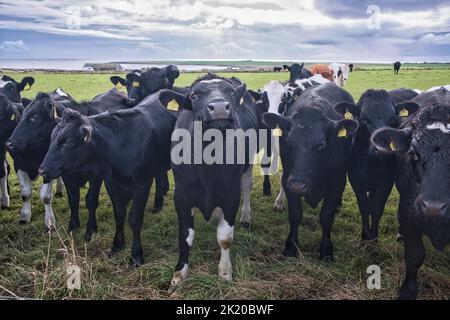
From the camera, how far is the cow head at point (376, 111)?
17.6ft

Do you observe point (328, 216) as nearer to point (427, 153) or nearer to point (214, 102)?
point (427, 153)

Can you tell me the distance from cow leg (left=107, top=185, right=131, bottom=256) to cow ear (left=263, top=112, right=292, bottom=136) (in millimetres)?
1967

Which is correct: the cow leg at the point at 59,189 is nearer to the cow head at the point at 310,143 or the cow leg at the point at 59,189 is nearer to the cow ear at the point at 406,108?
the cow head at the point at 310,143

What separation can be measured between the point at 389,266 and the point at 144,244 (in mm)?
3100

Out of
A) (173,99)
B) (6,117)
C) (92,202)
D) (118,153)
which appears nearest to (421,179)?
Answer: (173,99)

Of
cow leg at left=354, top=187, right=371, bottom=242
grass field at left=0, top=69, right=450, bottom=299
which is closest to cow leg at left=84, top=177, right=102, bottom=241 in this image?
grass field at left=0, top=69, right=450, bottom=299

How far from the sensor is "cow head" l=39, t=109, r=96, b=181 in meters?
4.93

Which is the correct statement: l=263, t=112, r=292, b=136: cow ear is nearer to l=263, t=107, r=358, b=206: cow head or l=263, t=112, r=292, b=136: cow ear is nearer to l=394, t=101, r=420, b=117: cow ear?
l=263, t=107, r=358, b=206: cow head

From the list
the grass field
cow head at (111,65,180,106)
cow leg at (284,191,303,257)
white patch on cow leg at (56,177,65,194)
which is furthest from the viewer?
cow head at (111,65,180,106)

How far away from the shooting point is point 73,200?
6.20m

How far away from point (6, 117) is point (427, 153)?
5870 millimetres

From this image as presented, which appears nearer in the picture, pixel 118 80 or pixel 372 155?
pixel 372 155
